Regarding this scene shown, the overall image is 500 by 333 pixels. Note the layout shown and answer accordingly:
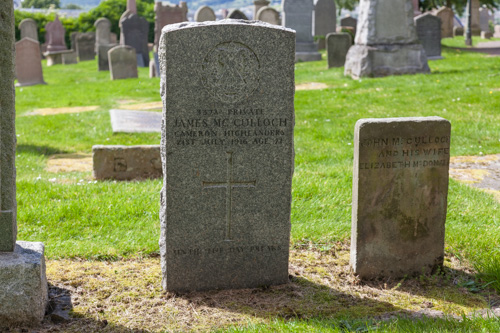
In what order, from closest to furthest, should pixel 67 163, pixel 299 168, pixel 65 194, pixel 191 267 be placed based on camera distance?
pixel 191 267 → pixel 65 194 → pixel 299 168 → pixel 67 163

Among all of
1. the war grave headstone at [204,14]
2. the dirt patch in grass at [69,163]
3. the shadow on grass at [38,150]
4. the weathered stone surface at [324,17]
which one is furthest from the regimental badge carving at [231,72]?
the weathered stone surface at [324,17]

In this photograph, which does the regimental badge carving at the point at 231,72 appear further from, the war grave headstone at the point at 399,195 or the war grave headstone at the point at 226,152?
the war grave headstone at the point at 399,195

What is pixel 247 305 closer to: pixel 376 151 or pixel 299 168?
pixel 376 151

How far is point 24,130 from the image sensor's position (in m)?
11.3

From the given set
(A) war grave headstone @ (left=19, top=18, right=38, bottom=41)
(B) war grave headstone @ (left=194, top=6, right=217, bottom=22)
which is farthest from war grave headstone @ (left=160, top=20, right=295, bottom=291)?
(A) war grave headstone @ (left=19, top=18, right=38, bottom=41)

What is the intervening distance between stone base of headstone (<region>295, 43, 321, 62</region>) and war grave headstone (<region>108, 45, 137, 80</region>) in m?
6.33

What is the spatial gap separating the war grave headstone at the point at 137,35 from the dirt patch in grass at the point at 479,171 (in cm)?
1954

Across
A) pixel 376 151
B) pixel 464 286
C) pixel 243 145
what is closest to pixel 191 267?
pixel 243 145

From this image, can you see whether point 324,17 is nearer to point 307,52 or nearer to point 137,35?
point 307,52

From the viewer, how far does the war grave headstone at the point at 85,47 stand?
1272 inches

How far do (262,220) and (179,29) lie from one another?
4.73 feet

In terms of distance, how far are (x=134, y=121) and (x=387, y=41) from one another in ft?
23.7

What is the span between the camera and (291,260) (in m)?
4.90

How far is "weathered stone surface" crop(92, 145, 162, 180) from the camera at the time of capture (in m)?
7.34
